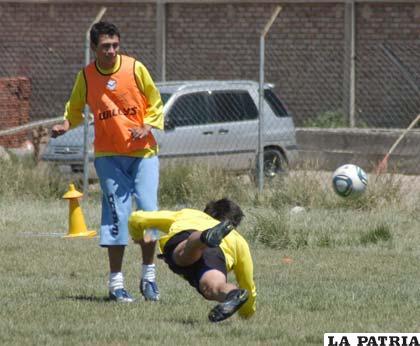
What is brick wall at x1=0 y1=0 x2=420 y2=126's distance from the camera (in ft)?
80.4

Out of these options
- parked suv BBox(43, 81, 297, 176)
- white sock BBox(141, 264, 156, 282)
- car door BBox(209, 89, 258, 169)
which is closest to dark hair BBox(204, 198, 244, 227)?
white sock BBox(141, 264, 156, 282)

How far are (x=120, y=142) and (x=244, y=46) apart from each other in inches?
670

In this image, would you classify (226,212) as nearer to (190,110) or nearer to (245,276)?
(245,276)

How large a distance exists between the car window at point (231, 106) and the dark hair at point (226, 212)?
396 inches

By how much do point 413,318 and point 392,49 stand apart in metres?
16.0

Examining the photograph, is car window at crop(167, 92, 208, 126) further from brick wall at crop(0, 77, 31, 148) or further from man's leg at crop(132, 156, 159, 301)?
man's leg at crop(132, 156, 159, 301)

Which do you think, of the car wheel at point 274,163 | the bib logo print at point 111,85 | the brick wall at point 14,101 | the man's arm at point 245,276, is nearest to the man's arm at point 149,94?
the bib logo print at point 111,85

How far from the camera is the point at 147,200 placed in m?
9.39

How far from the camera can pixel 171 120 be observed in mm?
18203

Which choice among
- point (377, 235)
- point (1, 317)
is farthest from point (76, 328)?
point (377, 235)

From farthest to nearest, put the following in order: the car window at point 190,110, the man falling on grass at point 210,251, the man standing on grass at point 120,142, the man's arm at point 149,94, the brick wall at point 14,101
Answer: the brick wall at point 14,101 → the car window at point 190,110 → the man's arm at point 149,94 → the man standing on grass at point 120,142 → the man falling on grass at point 210,251

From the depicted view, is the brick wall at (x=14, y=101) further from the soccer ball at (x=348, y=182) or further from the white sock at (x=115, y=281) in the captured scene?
the white sock at (x=115, y=281)

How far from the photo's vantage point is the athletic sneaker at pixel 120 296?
927 cm

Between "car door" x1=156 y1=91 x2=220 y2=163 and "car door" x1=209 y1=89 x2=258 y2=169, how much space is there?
0.13m
